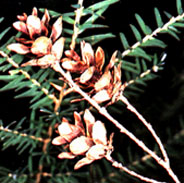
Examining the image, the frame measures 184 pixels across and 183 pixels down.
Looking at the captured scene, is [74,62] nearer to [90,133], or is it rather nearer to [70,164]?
[90,133]

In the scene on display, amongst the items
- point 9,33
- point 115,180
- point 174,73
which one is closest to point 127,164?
point 115,180

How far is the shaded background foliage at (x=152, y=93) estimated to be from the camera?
397 mm

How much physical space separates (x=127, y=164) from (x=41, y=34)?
283 millimetres

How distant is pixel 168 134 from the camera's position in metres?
0.42

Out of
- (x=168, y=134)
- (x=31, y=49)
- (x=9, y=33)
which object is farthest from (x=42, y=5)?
(x=168, y=134)

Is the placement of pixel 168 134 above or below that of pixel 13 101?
below

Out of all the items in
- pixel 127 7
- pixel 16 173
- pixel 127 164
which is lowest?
pixel 127 164

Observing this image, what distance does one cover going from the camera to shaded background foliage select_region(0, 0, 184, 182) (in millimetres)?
397

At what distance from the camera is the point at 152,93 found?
425mm

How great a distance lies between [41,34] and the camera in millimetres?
235

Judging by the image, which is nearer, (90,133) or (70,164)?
(90,133)

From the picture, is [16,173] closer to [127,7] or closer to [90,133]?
[90,133]

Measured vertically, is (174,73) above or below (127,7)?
below

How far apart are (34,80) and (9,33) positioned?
9 cm
